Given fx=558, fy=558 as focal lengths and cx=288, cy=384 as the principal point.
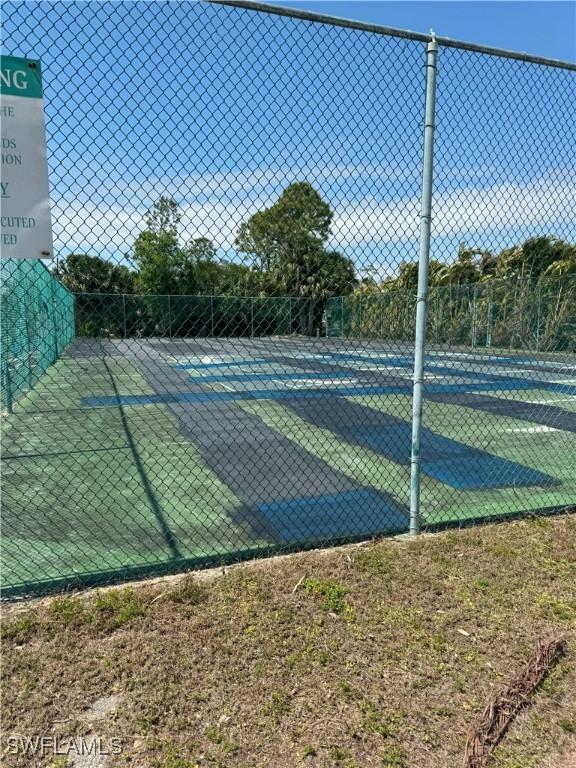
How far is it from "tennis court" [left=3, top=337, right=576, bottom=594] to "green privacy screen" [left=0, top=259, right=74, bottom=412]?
1.60ft

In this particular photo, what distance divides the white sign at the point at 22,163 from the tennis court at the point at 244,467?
77.6 inches

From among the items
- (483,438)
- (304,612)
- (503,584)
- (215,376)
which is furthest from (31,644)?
(215,376)

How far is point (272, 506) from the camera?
181 inches

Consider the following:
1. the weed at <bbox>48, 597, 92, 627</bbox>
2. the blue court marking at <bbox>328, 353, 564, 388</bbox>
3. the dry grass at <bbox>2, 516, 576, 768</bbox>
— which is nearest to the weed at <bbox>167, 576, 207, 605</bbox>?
the dry grass at <bbox>2, 516, 576, 768</bbox>

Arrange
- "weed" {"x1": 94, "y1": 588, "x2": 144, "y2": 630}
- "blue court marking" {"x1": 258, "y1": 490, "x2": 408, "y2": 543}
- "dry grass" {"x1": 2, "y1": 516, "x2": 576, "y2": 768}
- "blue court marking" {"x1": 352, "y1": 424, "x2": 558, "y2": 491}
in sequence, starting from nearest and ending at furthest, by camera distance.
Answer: "dry grass" {"x1": 2, "y1": 516, "x2": 576, "y2": 768} < "weed" {"x1": 94, "y1": 588, "x2": 144, "y2": 630} < "blue court marking" {"x1": 258, "y1": 490, "x2": 408, "y2": 543} < "blue court marking" {"x1": 352, "y1": 424, "x2": 558, "y2": 491}

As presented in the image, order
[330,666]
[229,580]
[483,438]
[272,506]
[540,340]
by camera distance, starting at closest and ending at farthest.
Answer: [330,666], [229,580], [272,506], [483,438], [540,340]

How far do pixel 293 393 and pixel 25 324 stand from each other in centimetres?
510

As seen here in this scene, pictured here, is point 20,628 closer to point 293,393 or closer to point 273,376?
point 293,393

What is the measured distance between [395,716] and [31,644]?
1.73 meters

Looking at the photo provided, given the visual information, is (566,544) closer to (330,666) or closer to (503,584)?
(503,584)

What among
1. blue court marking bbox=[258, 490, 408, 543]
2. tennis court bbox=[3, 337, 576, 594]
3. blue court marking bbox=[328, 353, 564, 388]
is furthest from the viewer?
blue court marking bbox=[328, 353, 564, 388]

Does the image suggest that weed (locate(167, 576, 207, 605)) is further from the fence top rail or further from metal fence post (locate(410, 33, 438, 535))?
the fence top rail

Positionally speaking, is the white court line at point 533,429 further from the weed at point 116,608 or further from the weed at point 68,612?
the weed at point 68,612

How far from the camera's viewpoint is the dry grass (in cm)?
213
